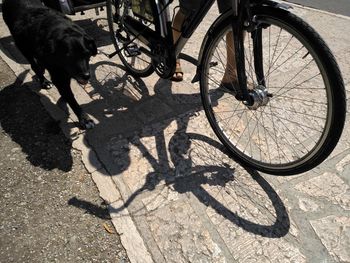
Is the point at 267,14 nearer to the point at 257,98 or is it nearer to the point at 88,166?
the point at 257,98

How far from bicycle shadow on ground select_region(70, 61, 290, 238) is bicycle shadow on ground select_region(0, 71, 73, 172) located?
0.32m


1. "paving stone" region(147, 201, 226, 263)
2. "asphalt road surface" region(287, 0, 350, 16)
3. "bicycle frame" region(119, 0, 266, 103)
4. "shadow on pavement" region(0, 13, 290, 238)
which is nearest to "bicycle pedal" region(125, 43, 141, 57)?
"bicycle frame" region(119, 0, 266, 103)

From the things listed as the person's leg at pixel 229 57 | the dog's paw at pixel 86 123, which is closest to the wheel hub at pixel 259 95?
the person's leg at pixel 229 57

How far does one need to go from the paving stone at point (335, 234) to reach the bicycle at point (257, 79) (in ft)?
1.40

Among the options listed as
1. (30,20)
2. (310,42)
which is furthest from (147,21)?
(310,42)

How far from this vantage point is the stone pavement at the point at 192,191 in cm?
243

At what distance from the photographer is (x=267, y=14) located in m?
2.29

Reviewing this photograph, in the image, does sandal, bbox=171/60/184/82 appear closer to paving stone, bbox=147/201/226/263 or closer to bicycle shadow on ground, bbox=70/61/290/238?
bicycle shadow on ground, bbox=70/61/290/238

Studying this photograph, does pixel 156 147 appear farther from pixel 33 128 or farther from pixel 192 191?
pixel 33 128

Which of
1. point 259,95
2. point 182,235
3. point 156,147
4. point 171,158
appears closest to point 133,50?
point 156,147

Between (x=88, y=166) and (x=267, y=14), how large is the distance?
75.3 inches

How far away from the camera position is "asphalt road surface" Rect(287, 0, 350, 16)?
20.5 feet

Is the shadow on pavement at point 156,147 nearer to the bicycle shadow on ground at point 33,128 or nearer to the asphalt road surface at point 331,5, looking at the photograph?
the bicycle shadow on ground at point 33,128

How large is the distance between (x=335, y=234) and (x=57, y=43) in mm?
2711
